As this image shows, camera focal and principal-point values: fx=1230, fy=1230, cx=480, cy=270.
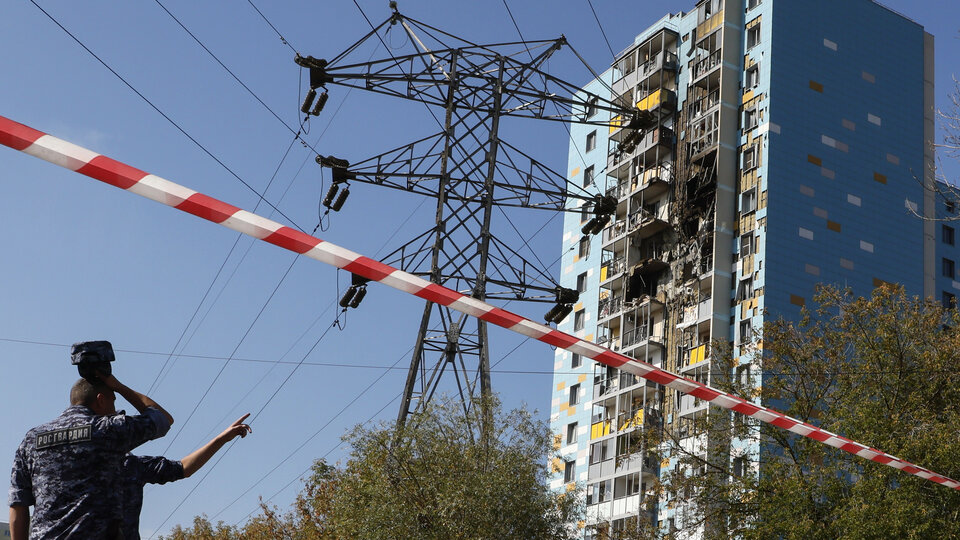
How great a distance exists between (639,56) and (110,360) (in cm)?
6618

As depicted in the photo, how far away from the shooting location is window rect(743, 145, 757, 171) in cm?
6127

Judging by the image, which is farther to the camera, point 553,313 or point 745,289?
point 745,289

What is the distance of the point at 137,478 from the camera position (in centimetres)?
695

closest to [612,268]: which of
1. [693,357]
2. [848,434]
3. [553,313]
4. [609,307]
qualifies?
[609,307]

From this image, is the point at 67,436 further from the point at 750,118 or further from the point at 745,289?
the point at 750,118

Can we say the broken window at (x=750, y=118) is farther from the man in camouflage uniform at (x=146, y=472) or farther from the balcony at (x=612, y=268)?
the man in camouflage uniform at (x=146, y=472)

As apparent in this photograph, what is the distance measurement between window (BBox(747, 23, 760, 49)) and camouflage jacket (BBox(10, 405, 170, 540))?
5984cm

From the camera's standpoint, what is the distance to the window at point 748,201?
60562mm

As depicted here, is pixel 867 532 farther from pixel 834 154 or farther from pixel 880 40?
pixel 880 40

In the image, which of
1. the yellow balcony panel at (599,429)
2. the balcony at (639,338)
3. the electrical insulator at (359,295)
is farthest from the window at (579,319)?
the electrical insulator at (359,295)

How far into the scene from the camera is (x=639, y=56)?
7075 centimetres

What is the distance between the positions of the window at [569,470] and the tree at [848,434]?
32547 millimetres

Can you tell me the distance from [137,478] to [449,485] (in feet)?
81.9

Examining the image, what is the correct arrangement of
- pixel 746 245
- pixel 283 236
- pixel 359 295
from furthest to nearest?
pixel 746 245, pixel 359 295, pixel 283 236
